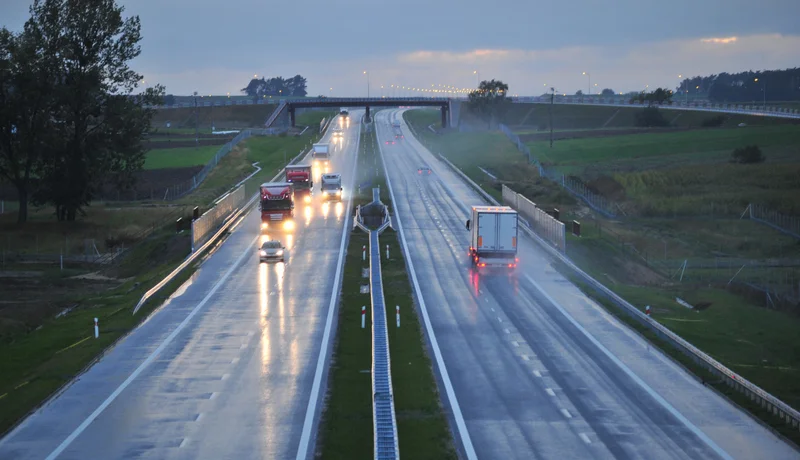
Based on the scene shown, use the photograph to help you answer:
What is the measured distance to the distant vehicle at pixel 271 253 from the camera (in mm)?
50812

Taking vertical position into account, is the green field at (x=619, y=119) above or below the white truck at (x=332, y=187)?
above

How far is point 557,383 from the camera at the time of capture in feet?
89.6

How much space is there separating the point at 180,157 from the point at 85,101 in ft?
165

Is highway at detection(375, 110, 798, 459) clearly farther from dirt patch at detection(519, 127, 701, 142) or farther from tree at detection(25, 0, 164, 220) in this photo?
dirt patch at detection(519, 127, 701, 142)

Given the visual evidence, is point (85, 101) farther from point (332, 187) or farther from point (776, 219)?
point (776, 219)

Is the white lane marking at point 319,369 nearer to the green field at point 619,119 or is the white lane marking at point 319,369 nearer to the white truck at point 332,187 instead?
the white truck at point 332,187

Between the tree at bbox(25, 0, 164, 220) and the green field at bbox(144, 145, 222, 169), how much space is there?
123ft

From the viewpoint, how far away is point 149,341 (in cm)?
3338

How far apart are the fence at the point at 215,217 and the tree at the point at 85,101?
840cm

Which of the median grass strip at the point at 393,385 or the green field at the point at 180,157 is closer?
the median grass strip at the point at 393,385

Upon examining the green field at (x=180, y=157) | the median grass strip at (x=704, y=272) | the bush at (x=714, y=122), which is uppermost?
the bush at (x=714, y=122)

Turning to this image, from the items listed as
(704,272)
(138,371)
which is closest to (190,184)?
(704,272)

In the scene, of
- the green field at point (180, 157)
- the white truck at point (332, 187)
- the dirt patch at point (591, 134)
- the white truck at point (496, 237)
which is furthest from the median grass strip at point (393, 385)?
the dirt patch at point (591, 134)

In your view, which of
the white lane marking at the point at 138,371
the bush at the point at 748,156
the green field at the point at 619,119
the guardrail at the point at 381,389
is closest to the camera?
the guardrail at the point at 381,389
